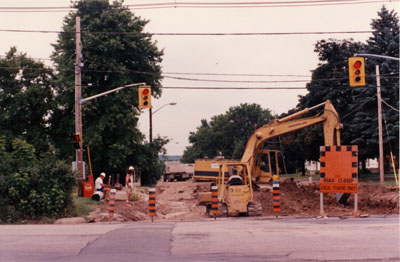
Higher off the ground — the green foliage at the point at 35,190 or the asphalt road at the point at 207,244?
the green foliage at the point at 35,190

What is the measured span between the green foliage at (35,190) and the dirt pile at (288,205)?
1660mm

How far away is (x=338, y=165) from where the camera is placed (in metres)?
18.5

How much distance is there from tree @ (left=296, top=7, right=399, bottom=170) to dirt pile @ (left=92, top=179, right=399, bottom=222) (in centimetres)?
971

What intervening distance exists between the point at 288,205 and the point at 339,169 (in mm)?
9451

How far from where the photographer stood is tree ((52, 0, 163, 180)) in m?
44.2

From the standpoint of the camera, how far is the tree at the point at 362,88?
149ft

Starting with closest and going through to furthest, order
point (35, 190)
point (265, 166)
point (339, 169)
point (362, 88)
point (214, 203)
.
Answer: point (339, 169) < point (214, 203) < point (35, 190) < point (265, 166) < point (362, 88)

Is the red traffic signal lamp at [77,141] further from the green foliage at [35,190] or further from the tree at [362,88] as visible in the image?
the tree at [362,88]

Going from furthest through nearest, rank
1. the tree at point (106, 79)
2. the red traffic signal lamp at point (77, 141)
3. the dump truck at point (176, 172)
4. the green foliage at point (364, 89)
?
the dump truck at point (176, 172) < the green foliage at point (364, 89) < the tree at point (106, 79) < the red traffic signal lamp at point (77, 141)

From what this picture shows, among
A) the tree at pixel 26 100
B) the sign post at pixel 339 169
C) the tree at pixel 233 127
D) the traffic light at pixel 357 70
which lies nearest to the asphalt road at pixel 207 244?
the sign post at pixel 339 169

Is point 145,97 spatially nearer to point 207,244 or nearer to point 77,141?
point 77,141

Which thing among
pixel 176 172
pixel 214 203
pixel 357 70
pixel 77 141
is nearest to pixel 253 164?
pixel 77 141

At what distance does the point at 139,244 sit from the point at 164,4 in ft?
45.2

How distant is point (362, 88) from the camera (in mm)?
47844
